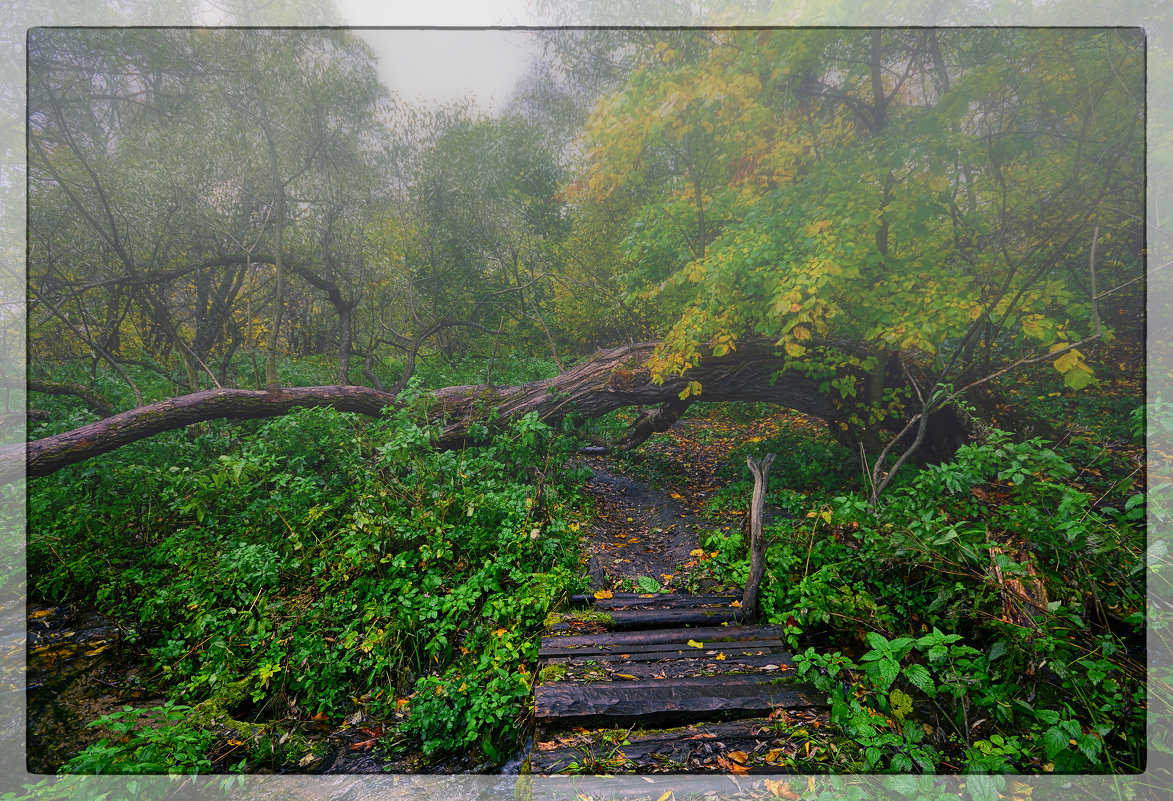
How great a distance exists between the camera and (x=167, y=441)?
4.88m

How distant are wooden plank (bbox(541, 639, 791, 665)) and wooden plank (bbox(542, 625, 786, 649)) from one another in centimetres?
5

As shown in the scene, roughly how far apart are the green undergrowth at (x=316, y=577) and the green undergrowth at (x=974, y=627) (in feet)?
5.49

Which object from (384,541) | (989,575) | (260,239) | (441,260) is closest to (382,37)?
Result: (441,260)

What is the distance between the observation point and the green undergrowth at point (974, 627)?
1.72 metres

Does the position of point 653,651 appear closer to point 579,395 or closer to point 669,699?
point 669,699

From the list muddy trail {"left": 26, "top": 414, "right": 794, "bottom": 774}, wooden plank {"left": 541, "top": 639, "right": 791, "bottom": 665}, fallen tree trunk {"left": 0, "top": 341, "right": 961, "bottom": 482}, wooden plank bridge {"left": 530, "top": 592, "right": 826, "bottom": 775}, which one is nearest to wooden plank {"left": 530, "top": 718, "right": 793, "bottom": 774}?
wooden plank bridge {"left": 530, "top": 592, "right": 826, "bottom": 775}

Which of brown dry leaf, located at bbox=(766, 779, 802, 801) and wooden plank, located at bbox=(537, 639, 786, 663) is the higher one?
wooden plank, located at bbox=(537, 639, 786, 663)

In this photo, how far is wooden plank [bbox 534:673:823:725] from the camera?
1940 mm

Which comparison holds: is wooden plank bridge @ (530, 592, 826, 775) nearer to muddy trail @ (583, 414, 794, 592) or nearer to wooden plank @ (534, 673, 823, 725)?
wooden plank @ (534, 673, 823, 725)

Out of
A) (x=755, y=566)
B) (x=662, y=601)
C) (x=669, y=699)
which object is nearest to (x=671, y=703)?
(x=669, y=699)

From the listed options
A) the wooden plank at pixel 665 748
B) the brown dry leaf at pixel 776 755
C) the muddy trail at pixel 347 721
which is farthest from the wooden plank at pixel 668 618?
the brown dry leaf at pixel 776 755

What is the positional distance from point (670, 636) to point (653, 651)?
0.19 metres

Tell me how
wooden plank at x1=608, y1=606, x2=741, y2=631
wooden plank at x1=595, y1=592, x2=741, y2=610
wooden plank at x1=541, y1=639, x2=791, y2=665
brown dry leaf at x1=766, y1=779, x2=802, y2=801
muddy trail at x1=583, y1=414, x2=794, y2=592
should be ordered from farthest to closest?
muddy trail at x1=583, y1=414, x2=794, y2=592 → wooden plank at x1=595, y1=592, x2=741, y2=610 → wooden plank at x1=608, y1=606, x2=741, y2=631 → wooden plank at x1=541, y1=639, x2=791, y2=665 → brown dry leaf at x1=766, y1=779, x2=802, y2=801

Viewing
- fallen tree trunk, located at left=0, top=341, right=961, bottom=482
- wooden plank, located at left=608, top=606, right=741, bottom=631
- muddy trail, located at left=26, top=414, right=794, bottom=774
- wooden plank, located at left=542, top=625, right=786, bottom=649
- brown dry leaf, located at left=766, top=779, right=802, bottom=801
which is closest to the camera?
brown dry leaf, located at left=766, top=779, right=802, bottom=801
